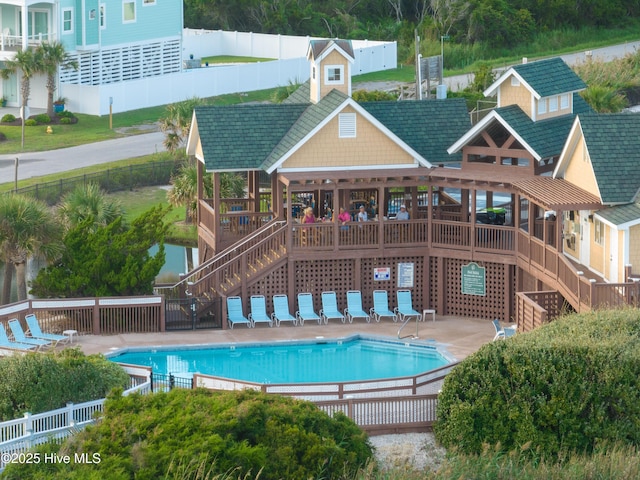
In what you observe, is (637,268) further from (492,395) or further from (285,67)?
(285,67)

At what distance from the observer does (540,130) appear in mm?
44812

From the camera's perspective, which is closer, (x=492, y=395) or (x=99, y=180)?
(x=492, y=395)

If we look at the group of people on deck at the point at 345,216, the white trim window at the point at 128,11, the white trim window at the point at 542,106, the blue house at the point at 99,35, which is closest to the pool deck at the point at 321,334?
the group of people on deck at the point at 345,216

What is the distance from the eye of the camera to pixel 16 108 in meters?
76.2

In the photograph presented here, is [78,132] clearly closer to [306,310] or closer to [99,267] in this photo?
[99,267]

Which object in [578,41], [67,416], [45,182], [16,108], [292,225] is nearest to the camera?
[67,416]

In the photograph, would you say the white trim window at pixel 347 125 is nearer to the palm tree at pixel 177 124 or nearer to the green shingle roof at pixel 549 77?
the green shingle roof at pixel 549 77

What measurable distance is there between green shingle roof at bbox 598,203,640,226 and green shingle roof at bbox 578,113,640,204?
18 cm

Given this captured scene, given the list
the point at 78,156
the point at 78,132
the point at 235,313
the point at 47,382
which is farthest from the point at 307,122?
the point at 78,132

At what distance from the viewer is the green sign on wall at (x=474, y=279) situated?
148ft

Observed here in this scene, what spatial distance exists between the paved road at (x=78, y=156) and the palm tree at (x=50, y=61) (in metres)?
4.90

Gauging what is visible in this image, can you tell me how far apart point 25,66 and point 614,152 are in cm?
3782

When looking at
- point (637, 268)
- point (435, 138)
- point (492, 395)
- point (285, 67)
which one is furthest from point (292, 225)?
point (285, 67)

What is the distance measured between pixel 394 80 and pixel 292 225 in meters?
42.2
